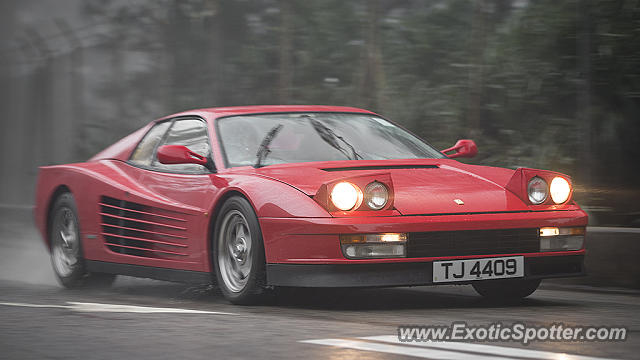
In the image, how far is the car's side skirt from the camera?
6.88 m

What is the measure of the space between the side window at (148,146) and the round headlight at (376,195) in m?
2.37

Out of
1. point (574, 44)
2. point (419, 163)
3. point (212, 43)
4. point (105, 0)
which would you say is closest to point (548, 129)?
point (574, 44)

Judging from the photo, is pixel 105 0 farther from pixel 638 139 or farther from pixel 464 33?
pixel 638 139

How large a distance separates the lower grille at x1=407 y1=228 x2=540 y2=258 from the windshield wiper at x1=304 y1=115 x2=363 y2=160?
1165mm

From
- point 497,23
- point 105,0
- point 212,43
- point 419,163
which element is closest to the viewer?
point 419,163

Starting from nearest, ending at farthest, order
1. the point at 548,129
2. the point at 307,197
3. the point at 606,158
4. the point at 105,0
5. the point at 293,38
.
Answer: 1. the point at 307,197
2. the point at 606,158
3. the point at 548,129
4. the point at 293,38
5. the point at 105,0

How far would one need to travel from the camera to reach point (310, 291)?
7.26 metres

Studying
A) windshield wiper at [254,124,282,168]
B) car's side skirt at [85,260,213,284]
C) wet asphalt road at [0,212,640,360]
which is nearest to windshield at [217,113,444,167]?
windshield wiper at [254,124,282,168]

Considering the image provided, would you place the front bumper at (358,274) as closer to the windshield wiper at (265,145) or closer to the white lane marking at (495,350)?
the windshield wiper at (265,145)

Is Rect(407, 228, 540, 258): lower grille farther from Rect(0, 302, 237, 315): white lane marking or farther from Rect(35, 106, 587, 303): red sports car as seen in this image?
Rect(0, 302, 237, 315): white lane marking

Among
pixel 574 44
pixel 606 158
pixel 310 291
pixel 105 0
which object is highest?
pixel 105 0

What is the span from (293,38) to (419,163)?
18.4ft

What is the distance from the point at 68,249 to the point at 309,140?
7.77ft

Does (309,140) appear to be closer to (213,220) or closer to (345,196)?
(213,220)
